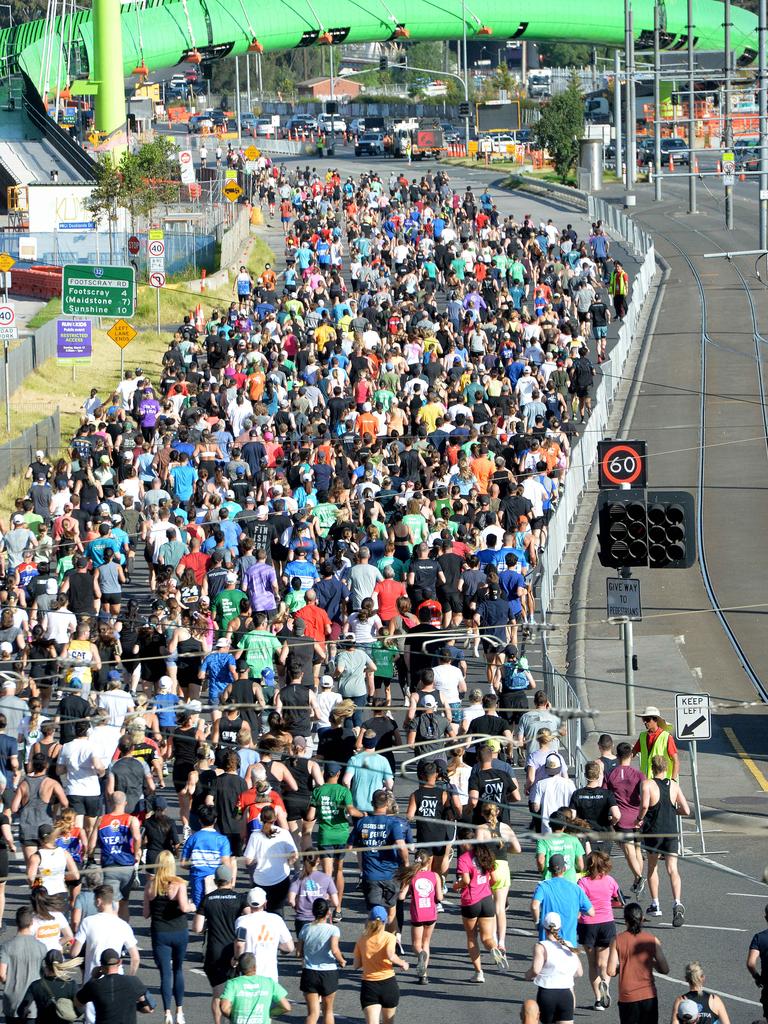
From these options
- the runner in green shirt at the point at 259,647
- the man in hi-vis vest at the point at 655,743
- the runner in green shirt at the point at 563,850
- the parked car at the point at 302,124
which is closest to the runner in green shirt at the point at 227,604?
the runner in green shirt at the point at 259,647

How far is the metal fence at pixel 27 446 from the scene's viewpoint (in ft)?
107

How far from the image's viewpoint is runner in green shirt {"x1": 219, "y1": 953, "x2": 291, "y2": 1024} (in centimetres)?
1115

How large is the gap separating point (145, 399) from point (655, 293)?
2479 cm

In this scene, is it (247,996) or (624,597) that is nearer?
(247,996)

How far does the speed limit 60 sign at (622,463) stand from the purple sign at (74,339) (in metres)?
19.3

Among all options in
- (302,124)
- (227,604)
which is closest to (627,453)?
(227,604)

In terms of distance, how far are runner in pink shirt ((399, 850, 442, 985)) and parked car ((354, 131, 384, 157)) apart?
90488 mm

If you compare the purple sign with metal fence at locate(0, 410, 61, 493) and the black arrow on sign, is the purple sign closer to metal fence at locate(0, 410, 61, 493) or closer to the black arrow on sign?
metal fence at locate(0, 410, 61, 493)

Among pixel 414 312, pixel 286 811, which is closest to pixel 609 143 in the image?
pixel 414 312

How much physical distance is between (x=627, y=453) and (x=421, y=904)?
7715 mm

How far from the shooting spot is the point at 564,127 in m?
83.1

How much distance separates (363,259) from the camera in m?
44.5

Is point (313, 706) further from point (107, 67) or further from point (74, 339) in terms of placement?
point (107, 67)

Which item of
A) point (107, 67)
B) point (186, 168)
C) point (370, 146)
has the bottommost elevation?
point (370, 146)
